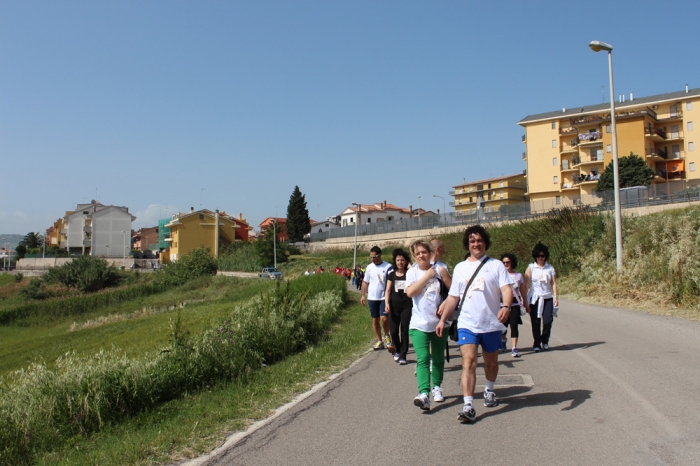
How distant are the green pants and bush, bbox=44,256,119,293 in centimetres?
6974

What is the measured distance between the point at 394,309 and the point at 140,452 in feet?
16.1

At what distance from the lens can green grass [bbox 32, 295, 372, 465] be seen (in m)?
5.07

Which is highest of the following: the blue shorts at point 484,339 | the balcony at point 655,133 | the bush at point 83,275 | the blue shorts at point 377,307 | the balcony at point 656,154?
the balcony at point 655,133

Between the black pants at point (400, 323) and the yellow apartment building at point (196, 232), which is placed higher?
the yellow apartment building at point (196, 232)

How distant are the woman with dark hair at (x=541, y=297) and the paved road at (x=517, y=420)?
84 centimetres

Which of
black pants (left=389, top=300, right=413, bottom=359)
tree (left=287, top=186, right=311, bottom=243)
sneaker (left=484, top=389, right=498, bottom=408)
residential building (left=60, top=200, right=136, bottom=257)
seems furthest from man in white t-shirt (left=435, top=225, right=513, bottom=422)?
residential building (left=60, top=200, right=136, bottom=257)

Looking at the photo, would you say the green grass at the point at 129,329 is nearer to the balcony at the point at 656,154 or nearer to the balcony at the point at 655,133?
the balcony at the point at 656,154

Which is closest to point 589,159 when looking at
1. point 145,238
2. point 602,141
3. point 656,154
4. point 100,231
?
point 602,141

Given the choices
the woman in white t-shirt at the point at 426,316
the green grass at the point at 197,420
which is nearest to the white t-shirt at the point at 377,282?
the green grass at the point at 197,420

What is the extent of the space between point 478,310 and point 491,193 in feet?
346

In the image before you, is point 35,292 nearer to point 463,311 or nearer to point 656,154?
point 463,311

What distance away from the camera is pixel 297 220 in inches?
4235

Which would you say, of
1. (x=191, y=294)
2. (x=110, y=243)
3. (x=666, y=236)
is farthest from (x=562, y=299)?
(x=110, y=243)

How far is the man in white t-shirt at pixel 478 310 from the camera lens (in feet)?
18.8
